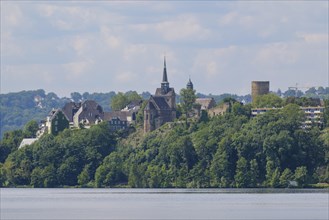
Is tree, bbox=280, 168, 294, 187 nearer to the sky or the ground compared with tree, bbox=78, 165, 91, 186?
nearer to the sky

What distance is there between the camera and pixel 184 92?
7795 inches

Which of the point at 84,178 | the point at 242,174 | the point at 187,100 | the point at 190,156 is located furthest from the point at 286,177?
the point at 187,100

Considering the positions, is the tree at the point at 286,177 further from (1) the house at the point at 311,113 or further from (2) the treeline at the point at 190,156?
(1) the house at the point at 311,113

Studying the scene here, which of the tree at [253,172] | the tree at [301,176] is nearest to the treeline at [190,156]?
the tree at [301,176]

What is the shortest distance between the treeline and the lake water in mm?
19805

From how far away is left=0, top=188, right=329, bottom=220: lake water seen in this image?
9062 cm

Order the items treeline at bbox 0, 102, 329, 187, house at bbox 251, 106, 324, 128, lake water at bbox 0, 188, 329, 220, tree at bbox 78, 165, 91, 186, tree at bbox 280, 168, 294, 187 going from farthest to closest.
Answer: house at bbox 251, 106, 324, 128
tree at bbox 78, 165, 91, 186
treeline at bbox 0, 102, 329, 187
tree at bbox 280, 168, 294, 187
lake water at bbox 0, 188, 329, 220

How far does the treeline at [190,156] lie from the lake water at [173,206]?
1980cm

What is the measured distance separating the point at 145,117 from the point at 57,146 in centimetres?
2408

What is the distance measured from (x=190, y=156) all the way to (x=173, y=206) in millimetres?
53278

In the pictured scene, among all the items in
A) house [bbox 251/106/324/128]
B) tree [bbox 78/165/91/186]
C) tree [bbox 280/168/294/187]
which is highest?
house [bbox 251/106/324/128]


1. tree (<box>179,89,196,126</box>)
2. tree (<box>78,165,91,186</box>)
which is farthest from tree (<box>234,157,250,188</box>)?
tree (<box>179,89,196,126</box>)

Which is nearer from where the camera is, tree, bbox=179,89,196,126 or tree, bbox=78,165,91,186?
tree, bbox=78,165,91,186

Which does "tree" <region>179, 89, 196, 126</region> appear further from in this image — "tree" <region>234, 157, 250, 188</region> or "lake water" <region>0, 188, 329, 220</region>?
"lake water" <region>0, 188, 329, 220</region>
